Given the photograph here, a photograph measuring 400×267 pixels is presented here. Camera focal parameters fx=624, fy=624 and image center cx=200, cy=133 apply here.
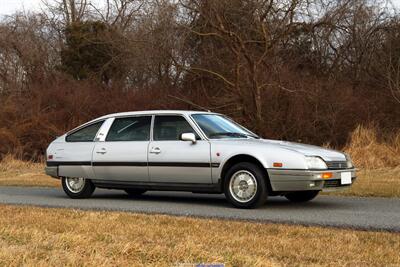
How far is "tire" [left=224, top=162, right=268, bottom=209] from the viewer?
887cm

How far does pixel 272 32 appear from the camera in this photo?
22.6 m

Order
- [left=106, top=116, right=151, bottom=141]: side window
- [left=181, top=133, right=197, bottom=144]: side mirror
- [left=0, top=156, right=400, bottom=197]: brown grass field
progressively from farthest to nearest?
[left=0, top=156, right=400, bottom=197]: brown grass field
[left=106, top=116, right=151, bottom=141]: side window
[left=181, top=133, right=197, bottom=144]: side mirror

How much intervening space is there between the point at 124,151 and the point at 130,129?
0.44 metres

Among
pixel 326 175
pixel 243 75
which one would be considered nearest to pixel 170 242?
pixel 326 175

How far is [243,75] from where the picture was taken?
74.3 ft

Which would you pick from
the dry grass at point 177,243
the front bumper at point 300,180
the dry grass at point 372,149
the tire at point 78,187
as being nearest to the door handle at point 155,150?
the tire at point 78,187

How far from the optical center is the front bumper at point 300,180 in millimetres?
8617

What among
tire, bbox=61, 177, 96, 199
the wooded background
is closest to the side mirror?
tire, bbox=61, 177, 96, 199

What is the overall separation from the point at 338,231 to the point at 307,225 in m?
0.56

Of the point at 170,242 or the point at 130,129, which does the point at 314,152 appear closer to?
the point at 130,129

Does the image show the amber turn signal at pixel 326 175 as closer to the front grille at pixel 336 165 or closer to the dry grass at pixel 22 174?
the front grille at pixel 336 165

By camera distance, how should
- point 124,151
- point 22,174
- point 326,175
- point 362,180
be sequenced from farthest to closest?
point 22,174 < point 362,180 < point 124,151 < point 326,175

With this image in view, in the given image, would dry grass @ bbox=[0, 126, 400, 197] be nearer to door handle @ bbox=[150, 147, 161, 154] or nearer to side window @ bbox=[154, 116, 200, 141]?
side window @ bbox=[154, 116, 200, 141]

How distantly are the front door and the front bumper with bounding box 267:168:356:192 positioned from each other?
1.09 m
